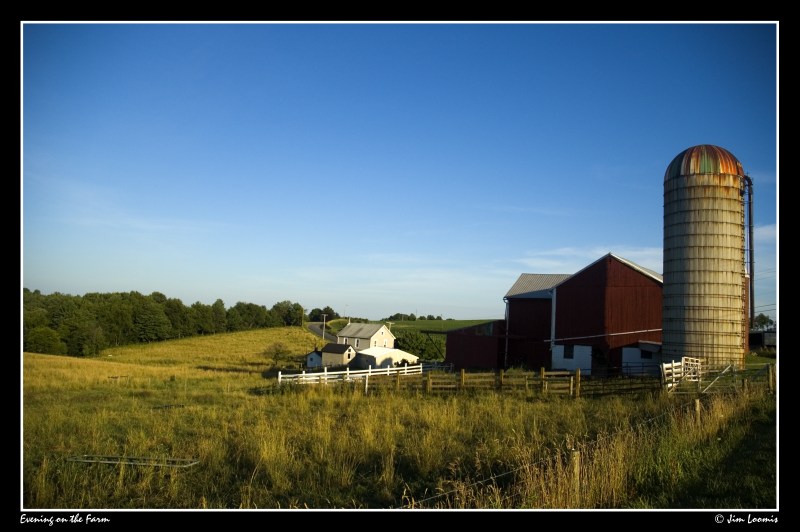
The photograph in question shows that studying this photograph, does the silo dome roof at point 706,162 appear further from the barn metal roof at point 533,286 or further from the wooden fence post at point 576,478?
the wooden fence post at point 576,478

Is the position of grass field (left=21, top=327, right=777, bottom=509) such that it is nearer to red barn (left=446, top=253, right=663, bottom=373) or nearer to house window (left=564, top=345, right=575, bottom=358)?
red barn (left=446, top=253, right=663, bottom=373)

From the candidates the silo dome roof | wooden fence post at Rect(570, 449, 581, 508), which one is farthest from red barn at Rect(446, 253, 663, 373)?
wooden fence post at Rect(570, 449, 581, 508)

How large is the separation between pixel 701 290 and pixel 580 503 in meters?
18.2

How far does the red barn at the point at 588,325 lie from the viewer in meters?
27.9

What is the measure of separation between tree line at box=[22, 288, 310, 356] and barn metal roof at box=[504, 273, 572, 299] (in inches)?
1344

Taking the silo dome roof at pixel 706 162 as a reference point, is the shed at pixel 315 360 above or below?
below

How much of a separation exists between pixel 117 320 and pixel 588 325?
63311mm

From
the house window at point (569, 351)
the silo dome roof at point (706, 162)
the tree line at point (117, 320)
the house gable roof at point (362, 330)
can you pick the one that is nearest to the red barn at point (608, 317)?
the house window at point (569, 351)

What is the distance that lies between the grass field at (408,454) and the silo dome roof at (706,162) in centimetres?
1033

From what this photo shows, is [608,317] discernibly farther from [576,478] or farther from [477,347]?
[576,478]

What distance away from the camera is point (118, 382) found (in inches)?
1104

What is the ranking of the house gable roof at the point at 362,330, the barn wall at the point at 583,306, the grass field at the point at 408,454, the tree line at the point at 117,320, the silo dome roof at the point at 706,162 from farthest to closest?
the tree line at the point at 117,320, the house gable roof at the point at 362,330, the barn wall at the point at 583,306, the silo dome roof at the point at 706,162, the grass field at the point at 408,454
